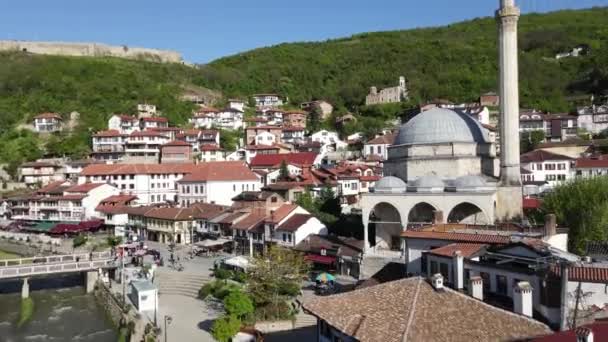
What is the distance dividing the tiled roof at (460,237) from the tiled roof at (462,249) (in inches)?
20.7

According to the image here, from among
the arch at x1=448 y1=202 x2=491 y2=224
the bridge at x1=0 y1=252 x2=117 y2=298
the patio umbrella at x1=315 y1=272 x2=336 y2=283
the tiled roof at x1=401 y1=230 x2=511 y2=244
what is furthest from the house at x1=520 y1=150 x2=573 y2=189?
the bridge at x1=0 y1=252 x2=117 y2=298

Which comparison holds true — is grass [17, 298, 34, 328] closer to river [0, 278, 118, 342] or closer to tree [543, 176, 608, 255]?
river [0, 278, 118, 342]

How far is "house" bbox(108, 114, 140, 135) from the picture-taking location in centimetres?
6896

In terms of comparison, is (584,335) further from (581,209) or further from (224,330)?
(581,209)

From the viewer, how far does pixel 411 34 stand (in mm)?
147750

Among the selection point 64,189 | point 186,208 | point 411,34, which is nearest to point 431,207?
point 186,208

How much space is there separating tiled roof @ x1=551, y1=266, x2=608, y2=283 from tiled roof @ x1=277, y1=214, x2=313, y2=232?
20.4m

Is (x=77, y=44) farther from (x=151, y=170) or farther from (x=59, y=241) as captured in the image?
(x=59, y=241)

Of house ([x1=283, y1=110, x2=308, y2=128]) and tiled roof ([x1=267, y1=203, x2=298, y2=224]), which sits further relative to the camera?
house ([x1=283, y1=110, x2=308, y2=128])

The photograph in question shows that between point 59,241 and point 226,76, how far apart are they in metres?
67.9

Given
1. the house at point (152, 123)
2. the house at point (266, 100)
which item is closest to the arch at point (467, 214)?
the house at point (152, 123)

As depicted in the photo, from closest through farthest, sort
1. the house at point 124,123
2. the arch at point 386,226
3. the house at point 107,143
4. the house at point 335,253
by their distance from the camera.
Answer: the house at point 335,253, the arch at point 386,226, the house at point 107,143, the house at point 124,123

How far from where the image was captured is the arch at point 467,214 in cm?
2667

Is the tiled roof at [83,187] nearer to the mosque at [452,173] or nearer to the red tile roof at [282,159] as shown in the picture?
the red tile roof at [282,159]
